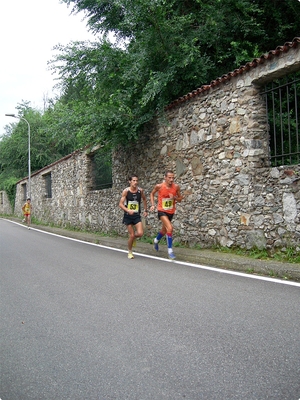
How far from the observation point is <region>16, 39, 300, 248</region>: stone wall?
6.93 m

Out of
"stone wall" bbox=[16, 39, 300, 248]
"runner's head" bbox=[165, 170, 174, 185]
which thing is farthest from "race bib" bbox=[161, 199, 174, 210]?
"stone wall" bbox=[16, 39, 300, 248]

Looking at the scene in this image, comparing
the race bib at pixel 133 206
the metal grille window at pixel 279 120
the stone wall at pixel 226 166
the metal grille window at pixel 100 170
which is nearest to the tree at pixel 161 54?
the stone wall at pixel 226 166

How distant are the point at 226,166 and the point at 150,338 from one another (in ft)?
17.3

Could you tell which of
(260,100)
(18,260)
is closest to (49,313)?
(18,260)

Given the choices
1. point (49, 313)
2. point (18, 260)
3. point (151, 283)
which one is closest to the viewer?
point (49, 313)

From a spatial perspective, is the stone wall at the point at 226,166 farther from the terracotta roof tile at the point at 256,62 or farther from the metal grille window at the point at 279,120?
the metal grille window at the point at 279,120

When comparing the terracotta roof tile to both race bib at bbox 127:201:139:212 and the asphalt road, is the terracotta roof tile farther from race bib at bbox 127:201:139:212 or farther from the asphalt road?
the asphalt road

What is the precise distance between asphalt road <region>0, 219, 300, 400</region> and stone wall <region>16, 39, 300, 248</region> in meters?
1.76

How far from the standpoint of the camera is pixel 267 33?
10359 millimetres

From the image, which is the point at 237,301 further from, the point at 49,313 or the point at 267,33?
the point at 267,33

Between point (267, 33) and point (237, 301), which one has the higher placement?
point (267, 33)

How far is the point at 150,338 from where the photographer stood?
3.49m

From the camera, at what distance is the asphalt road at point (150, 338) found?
103 inches

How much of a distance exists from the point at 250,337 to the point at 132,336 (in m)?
1.04
